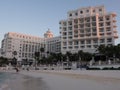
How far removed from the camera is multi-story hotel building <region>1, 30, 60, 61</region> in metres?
160

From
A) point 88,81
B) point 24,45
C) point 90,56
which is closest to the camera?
point 88,81

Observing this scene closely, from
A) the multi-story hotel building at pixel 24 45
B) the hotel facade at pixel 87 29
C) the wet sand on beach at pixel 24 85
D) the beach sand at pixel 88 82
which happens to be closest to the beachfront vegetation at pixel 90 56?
the hotel facade at pixel 87 29

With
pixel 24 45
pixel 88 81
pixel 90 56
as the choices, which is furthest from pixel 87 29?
pixel 88 81

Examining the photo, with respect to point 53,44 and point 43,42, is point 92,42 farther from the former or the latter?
point 43,42

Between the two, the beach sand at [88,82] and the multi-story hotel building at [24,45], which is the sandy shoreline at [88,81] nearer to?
Answer: the beach sand at [88,82]

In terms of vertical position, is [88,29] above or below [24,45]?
above

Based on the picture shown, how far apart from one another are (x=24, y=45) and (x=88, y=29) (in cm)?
7675

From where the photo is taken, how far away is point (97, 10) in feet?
375

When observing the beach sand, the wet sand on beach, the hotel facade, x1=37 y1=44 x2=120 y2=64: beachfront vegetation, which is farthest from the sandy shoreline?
the hotel facade

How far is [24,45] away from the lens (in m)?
168

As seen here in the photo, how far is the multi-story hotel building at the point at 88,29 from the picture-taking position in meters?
106

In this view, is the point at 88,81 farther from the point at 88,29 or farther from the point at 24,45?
the point at 24,45

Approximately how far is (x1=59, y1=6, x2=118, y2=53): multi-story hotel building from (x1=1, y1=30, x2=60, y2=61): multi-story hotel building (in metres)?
39.3

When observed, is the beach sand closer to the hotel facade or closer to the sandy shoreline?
the sandy shoreline
